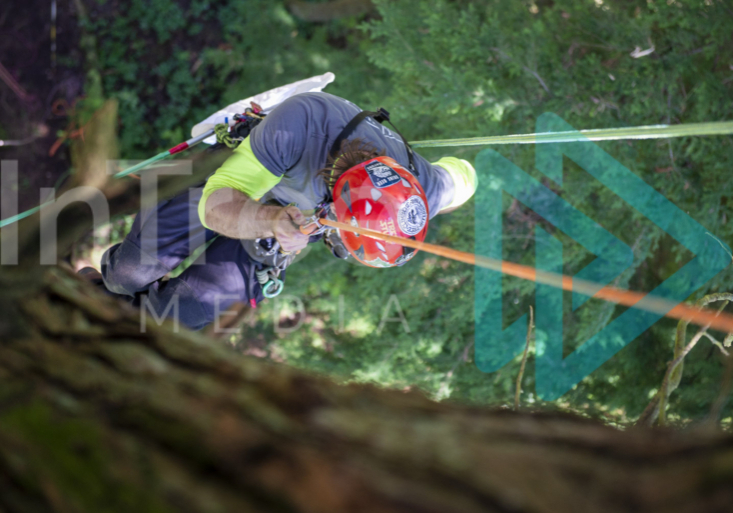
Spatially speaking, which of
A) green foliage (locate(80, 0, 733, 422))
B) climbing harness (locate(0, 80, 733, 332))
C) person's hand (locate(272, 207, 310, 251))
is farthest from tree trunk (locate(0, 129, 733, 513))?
green foliage (locate(80, 0, 733, 422))

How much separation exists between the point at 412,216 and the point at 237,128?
45.1 inches

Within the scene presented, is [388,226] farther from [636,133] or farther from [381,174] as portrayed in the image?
[636,133]

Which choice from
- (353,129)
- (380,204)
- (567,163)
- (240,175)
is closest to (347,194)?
(380,204)

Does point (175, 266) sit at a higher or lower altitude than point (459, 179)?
lower

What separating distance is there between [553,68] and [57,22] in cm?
546

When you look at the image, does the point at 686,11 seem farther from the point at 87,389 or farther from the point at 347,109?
the point at 87,389

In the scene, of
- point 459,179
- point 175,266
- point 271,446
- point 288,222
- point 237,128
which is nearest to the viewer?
point 271,446

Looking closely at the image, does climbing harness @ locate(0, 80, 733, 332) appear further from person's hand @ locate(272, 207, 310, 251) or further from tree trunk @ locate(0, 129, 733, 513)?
tree trunk @ locate(0, 129, 733, 513)

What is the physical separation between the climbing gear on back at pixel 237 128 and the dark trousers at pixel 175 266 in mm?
429

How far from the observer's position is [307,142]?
7.29ft

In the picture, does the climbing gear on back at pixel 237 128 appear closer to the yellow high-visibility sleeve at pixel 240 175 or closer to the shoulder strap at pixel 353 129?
the yellow high-visibility sleeve at pixel 240 175

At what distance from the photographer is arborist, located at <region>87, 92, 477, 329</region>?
2.03 meters

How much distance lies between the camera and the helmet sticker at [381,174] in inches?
79.4
